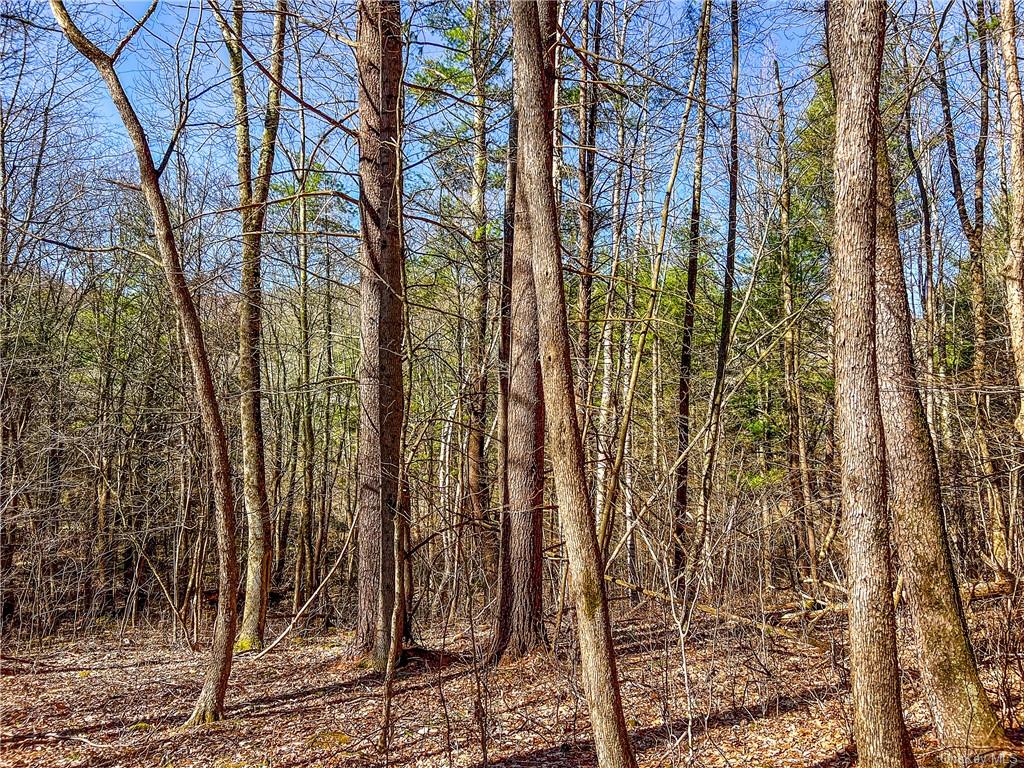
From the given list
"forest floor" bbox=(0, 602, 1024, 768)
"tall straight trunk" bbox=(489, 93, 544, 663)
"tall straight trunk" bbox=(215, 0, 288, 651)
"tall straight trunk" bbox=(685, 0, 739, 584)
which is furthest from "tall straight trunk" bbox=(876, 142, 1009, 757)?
"tall straight trunk" bbox=(215, 0, 288, 651)

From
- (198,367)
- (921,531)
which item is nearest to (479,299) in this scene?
(198,367)

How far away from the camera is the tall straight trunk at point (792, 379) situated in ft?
33.3

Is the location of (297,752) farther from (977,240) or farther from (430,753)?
(977,240)

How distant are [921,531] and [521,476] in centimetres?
368

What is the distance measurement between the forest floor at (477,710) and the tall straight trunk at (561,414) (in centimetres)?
72

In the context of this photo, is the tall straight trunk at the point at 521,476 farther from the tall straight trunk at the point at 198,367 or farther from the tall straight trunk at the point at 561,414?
the tall straight trunk at the point at 198,367

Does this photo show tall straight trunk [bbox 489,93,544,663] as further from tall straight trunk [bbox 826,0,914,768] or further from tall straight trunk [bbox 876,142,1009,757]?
tall straight trunk [bbox 876,142,1009,757]

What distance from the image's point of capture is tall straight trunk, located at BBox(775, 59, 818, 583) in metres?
10.2

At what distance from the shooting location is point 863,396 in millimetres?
4875

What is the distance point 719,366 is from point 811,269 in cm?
620

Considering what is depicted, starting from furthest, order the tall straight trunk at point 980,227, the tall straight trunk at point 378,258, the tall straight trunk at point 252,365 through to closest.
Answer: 1. the tall straight trunk at point 980,227
2. the tall straight trunk at point 252,365
3. the tall straight trunk at point 378,258

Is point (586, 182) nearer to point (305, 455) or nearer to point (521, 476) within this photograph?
point (521, 476)

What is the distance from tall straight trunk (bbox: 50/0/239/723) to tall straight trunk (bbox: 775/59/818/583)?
695cm

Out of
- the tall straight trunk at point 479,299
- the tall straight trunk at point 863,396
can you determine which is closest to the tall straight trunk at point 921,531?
the tall straight trunk at point 863,396
